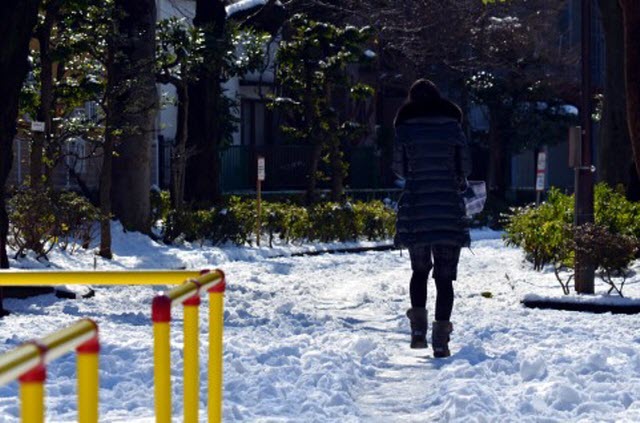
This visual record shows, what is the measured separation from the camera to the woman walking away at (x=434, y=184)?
1142 centimetres

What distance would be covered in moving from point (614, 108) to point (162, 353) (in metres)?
18.6

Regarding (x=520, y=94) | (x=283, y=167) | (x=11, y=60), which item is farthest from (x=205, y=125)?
(x=520, y=94)

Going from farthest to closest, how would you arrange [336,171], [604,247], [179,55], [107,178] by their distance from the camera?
1. [336,171]
2. [179,55]
3. [107,178]
4. [604,247]

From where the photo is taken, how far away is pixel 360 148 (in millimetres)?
46844

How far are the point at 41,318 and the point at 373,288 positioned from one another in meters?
6.60

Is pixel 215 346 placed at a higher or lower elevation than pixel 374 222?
higher

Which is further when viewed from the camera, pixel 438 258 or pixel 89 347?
pixel 438 258

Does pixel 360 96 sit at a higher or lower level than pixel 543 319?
higher

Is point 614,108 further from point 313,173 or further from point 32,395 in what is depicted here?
point 32,395

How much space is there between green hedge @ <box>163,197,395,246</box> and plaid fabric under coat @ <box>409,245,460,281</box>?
16.0 meters

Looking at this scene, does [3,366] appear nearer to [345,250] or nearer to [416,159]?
[416,159]

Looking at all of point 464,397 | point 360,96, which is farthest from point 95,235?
point 464,397

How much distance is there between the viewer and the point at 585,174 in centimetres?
1680

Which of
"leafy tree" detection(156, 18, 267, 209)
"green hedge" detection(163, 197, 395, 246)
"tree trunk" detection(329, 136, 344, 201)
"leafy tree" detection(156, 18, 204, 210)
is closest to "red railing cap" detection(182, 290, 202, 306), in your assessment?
"leafy tree" detection(156, 18, 267, 209)
